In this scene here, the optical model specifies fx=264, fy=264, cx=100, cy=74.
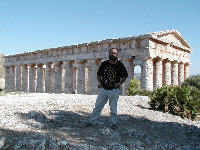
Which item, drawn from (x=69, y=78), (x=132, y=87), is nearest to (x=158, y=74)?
(x=132, y=87)

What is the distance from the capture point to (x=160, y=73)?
24531 millimetres

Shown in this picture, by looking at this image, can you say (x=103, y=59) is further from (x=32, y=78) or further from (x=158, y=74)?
(x=32, y=78)

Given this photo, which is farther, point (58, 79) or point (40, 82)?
point (40, 82)

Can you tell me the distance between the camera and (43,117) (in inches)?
311

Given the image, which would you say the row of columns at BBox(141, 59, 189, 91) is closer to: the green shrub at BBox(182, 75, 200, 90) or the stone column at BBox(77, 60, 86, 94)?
the green shrub at BBox(182, 75, 200, 90)

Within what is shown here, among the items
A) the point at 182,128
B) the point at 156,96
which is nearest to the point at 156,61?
the point at 156,96

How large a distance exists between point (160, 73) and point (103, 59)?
559cm

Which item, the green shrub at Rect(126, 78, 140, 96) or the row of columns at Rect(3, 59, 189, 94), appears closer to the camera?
the green shrub at Rect(126, 78, 140, 96)

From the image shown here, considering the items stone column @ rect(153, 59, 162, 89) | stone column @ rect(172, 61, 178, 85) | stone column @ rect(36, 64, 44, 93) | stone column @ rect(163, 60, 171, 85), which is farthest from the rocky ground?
stone column @ rect(36, 64, 44, 93)

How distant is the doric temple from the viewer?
23.0 m

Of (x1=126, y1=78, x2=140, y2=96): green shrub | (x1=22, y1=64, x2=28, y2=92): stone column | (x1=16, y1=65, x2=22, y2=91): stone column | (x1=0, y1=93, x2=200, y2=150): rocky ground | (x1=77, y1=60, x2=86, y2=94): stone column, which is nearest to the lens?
(x1=0, y1=93, x2=200, y2=150): rocky ground

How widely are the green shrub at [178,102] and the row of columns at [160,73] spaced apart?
385 inches

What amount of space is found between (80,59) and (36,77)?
10.5m

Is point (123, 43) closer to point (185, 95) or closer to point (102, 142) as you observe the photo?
point (185, 95)
